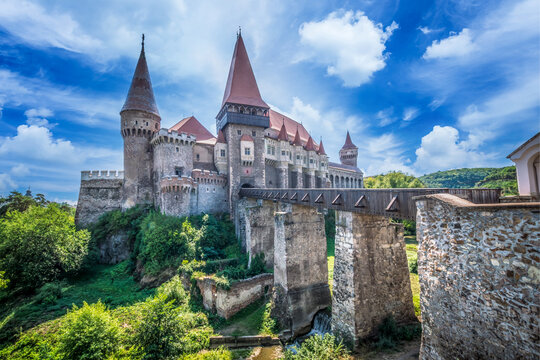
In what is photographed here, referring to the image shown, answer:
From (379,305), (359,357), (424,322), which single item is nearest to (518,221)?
(424,322)

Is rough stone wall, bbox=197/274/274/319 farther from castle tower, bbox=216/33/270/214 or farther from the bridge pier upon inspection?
castle tower, bbox=216/33/270/214

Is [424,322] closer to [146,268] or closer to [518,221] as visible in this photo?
[518,221]

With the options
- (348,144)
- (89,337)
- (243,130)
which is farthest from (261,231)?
(348,144)

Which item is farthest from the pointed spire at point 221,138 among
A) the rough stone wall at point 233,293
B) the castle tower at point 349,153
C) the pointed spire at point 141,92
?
the castle tower at point 349,153

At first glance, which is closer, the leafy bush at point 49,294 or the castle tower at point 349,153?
the leafy bush at point 49,294

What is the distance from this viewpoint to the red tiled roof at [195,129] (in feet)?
95.1

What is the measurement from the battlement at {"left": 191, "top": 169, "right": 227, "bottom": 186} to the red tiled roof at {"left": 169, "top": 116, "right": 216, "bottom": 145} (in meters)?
4.70

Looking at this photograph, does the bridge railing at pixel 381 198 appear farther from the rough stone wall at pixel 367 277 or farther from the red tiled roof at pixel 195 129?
the red tiled roof at pixel 195 129

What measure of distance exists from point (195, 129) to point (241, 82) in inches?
339

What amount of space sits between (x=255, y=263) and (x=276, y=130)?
22128mm

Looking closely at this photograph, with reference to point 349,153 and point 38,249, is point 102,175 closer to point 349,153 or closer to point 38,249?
point 38,249

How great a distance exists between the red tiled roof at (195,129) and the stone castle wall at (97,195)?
28.2 feet

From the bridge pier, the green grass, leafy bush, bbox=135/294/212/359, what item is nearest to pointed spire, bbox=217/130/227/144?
the green grass

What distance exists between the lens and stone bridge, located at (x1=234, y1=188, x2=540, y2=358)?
6751mm
